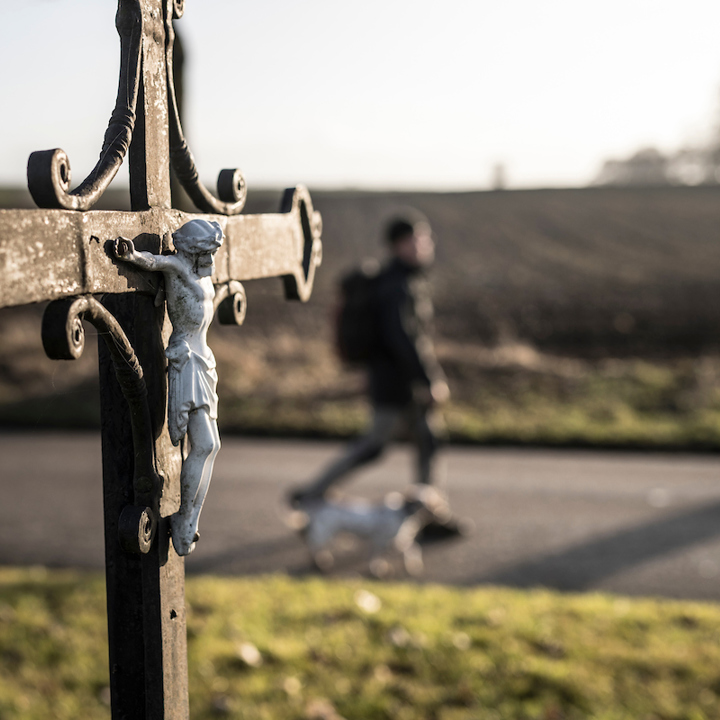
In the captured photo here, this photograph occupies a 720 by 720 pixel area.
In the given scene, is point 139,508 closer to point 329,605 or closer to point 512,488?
point 329,605

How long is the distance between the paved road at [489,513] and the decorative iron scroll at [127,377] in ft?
12.3

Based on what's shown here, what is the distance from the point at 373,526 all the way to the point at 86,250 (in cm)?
398

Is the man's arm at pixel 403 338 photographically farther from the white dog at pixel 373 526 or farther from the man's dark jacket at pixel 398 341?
the white dog at pixel 373 526

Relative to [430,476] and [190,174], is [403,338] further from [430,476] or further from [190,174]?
[190,174]

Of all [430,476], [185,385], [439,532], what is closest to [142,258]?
[185,385]

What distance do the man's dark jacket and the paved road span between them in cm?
→ 116

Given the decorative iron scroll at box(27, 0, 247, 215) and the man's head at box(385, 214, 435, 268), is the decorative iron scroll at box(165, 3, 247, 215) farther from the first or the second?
the man's head at box(385, 214, 435, 268)

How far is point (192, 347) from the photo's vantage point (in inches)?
52.7

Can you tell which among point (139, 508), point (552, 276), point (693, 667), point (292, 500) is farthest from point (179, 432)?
point (552, 276)

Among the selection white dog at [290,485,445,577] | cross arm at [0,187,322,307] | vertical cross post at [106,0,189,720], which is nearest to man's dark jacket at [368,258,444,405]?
white dog at [290,485,445,577]

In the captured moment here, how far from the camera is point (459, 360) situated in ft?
35.7

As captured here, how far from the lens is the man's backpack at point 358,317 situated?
504 centimetres

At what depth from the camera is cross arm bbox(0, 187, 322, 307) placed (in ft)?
3.36

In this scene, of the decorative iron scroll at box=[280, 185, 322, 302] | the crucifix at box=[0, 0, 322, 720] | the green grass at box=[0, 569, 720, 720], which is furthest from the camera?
the green grass at box=[0, 569, 720, 720]
